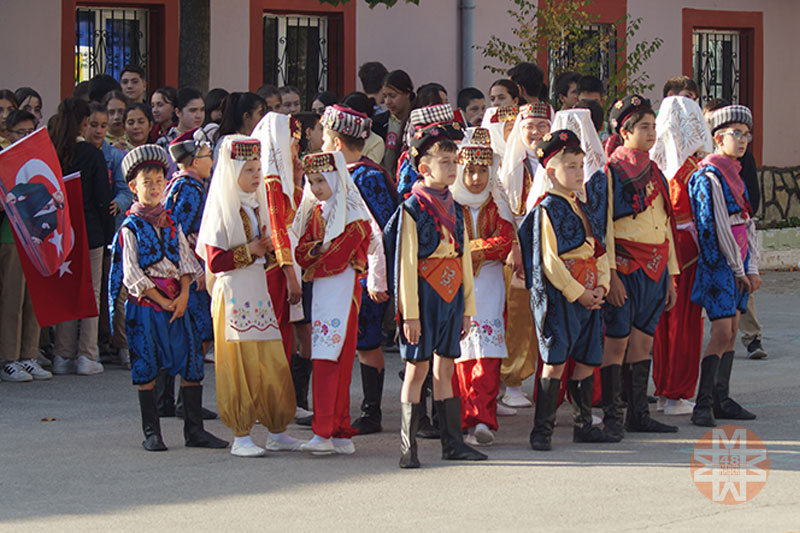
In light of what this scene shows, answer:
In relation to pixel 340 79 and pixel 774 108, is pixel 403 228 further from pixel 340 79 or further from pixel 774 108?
pixel 774 108

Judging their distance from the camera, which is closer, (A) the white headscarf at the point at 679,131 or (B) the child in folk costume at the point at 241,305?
(B) the child in folk costume at the point at 241,305

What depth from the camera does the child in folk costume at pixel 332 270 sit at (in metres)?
7.16

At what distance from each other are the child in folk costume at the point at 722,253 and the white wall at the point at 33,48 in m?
8.29

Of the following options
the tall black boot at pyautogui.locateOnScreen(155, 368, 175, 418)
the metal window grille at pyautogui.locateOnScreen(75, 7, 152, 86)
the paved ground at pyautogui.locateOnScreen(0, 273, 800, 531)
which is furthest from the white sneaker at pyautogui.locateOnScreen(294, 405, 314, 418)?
the metal window grille at pyautogui.locateOnScreen(75, 7, 152, 86)

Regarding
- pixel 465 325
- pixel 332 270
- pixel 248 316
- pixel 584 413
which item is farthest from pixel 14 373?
pixel 584 413

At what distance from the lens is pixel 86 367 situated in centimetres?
1009

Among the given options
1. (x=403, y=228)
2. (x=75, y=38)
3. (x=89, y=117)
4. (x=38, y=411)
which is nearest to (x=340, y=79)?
(x=75, y=38)

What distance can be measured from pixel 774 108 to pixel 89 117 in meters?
13.3

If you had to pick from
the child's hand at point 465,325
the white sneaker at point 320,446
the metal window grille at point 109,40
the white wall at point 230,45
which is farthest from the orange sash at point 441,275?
the white wall at point 230,45

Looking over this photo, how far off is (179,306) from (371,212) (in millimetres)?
1316

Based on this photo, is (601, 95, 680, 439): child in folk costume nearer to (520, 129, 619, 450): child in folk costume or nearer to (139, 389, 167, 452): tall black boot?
(520, 129, 619, 450): child in folk costume

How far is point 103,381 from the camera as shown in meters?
9.81

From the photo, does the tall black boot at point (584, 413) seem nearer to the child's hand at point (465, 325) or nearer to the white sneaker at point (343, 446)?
the child's hand at point (465, 325)

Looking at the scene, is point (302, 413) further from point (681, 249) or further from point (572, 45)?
point (572, 45)
